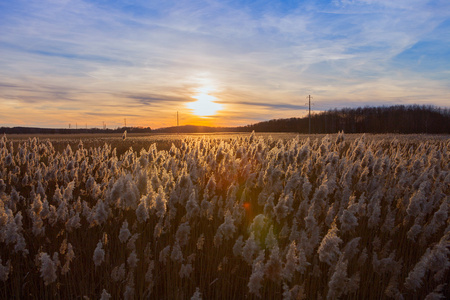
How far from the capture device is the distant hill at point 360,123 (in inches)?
3733

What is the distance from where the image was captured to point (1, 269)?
8.75 ft

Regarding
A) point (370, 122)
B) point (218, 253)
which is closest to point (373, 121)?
point (370, 122)

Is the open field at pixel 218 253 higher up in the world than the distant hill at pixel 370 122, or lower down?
lower down

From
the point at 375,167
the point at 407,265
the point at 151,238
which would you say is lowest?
the point at 407,265

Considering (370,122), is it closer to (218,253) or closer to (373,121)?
(373,121)

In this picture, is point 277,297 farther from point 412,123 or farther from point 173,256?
point 412,123

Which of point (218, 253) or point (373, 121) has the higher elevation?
point (373, 121)

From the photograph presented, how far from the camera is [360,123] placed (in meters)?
107

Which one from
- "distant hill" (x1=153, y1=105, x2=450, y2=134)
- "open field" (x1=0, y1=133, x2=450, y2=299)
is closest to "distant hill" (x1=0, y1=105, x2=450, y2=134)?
"distant hill" (x1=153, y1=105, x2=450, y2=134)

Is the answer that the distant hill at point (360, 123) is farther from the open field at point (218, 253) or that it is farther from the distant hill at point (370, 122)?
the open field at point (218, 253)

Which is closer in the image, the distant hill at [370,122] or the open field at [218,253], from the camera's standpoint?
the open field at [218,253]

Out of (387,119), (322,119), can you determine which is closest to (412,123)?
(387,119)

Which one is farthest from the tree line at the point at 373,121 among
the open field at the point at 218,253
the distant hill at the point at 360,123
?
the open field at the point at 218,253

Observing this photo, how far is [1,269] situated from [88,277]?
0.80 meters
